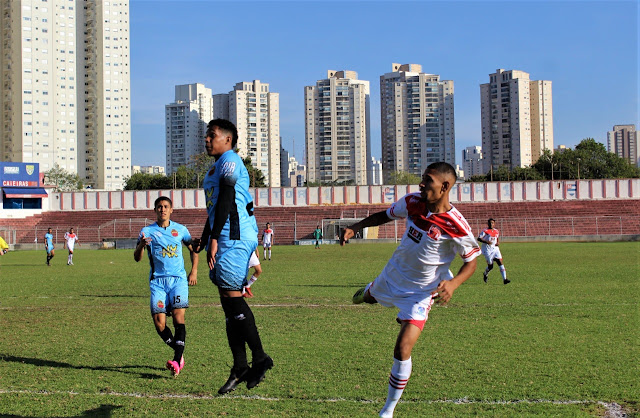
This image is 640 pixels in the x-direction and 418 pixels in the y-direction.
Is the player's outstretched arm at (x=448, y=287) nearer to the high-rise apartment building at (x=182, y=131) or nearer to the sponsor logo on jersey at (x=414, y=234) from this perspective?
the sponsor logo on jersey at (x=414, y=234)

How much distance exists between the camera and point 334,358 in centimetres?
811

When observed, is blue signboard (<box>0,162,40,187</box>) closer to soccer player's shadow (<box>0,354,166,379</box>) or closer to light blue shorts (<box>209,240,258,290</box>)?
soccer player's shadow (<box>0,354,166,379</box>)

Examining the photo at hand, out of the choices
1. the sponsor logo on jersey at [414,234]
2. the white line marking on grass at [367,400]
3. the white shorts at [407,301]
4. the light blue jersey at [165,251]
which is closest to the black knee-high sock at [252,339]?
the white line marking on grass at [367,400]

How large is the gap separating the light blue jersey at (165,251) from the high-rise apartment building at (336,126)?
155 m

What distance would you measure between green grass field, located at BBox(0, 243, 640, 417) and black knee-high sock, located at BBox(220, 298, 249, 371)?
0.37 metres

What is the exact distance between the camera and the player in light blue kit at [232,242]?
6043mm

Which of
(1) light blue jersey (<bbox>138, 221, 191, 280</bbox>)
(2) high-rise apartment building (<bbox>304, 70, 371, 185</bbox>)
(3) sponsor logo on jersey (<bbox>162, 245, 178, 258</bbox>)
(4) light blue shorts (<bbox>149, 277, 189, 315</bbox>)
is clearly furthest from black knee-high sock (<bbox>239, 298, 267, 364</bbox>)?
(2) high-rise apartment building (<bbox>304, 70, 371, 185</bbox>)

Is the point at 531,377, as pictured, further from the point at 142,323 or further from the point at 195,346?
the point at 142,323

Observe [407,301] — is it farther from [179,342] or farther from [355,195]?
[355,195]

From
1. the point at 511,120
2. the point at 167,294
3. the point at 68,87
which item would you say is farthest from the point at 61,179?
the point at 167,294

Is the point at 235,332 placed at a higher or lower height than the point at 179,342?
higher

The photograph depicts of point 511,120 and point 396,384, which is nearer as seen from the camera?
point 396,384

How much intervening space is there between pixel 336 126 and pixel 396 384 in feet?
529

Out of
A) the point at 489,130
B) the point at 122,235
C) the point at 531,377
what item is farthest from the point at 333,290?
the point at 489,130
